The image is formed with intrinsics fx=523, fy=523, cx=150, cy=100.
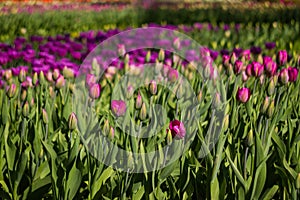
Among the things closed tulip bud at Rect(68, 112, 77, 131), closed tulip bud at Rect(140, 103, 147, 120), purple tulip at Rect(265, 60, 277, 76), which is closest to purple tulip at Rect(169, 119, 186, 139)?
closed tulip bud at Rect(140, 103, 147, 120)

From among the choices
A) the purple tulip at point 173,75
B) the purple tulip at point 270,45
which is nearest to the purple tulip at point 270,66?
the purple tulip at point 173,75

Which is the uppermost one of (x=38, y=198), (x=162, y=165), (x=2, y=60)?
(x=2, y=60)

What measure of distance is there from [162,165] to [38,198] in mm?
496

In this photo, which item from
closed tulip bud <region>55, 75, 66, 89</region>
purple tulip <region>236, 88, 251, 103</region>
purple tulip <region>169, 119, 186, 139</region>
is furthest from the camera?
closed tulip bud <region>55, 75, 66, 89</region>

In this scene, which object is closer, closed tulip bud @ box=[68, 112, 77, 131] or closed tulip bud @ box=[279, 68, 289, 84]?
closed tulip bud @ box=[68, 112, 77, 131]

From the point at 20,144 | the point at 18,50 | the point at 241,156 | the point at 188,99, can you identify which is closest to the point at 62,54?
the point at 18,50

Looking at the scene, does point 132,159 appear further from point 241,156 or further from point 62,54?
point 62,54

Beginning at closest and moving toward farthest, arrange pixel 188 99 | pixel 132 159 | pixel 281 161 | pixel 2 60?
pixel 132 159
pixel 281 161
pixel 188 99
pixel 2 60

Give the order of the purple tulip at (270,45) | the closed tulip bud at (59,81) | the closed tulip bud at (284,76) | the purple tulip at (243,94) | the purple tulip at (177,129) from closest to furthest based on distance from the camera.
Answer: the purple tulip at (177,129) → the purple tulip at (243,94) → the closed tulip bud at (284,76) → the closed tulip bud at (59,81) → the purple tulip at (270,45)

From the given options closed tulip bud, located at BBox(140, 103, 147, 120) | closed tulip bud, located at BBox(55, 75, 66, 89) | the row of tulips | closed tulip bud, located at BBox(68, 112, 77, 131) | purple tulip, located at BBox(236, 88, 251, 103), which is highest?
closed tulip bud, located at BBox(55, 75, 66, 89)

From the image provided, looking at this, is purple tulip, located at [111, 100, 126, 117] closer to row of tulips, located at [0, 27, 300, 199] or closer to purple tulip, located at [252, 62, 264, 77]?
row of tulips, located at [0, 27, 300, 199]

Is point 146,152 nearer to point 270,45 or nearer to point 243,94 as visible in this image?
point 243,94

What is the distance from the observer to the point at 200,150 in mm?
2025

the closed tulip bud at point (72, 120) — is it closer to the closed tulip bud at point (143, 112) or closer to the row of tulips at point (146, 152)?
the row of tulips at point (146, 152)
